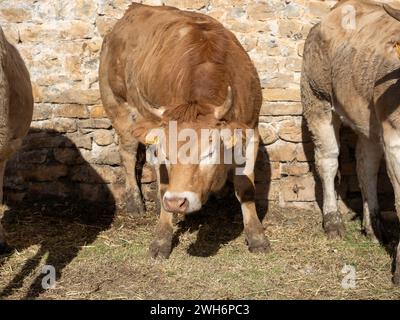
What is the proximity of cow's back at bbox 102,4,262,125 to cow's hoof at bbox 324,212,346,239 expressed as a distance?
129 centimetres

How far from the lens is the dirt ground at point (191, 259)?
524cm

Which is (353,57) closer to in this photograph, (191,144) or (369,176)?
(369,176)

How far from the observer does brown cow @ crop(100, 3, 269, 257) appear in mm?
5191

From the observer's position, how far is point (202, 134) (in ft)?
16.9

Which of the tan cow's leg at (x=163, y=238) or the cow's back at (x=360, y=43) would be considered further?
the tan cow's leg at (x=163, y=238)

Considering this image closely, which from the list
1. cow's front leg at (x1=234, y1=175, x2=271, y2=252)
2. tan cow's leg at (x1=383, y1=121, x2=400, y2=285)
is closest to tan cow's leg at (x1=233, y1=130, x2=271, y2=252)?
cow's front leg at (x1=234, y1=175, x2=271, y2=252)

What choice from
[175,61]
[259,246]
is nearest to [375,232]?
[259,246]

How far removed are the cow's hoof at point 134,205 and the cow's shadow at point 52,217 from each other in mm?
200

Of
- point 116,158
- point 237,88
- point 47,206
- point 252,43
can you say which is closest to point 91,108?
point 116,158

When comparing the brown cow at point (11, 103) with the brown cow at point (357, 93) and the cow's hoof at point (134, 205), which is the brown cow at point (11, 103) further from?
the brown cow at point (357, 93)

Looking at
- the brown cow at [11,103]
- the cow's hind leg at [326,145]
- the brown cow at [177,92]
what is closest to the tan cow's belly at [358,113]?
the cow's hind leg at [326,145]

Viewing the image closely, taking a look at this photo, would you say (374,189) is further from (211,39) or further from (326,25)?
(211,39)

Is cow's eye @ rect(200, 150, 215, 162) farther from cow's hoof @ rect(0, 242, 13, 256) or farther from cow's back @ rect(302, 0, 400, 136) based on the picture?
cow's hoof @ rect(0, 242, 13, 256)

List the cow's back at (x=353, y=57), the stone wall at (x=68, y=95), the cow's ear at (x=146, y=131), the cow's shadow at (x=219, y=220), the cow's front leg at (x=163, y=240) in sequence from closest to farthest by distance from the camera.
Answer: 1. the cow's ear at (x=146, y=131)
2. the cow's back at (x=353, y=57)
3. the cow's front leg at (x=163, y=240)
4. the cow's shadow at (x=219, y=220)
5. the stone wall at (x=68, y=95)
